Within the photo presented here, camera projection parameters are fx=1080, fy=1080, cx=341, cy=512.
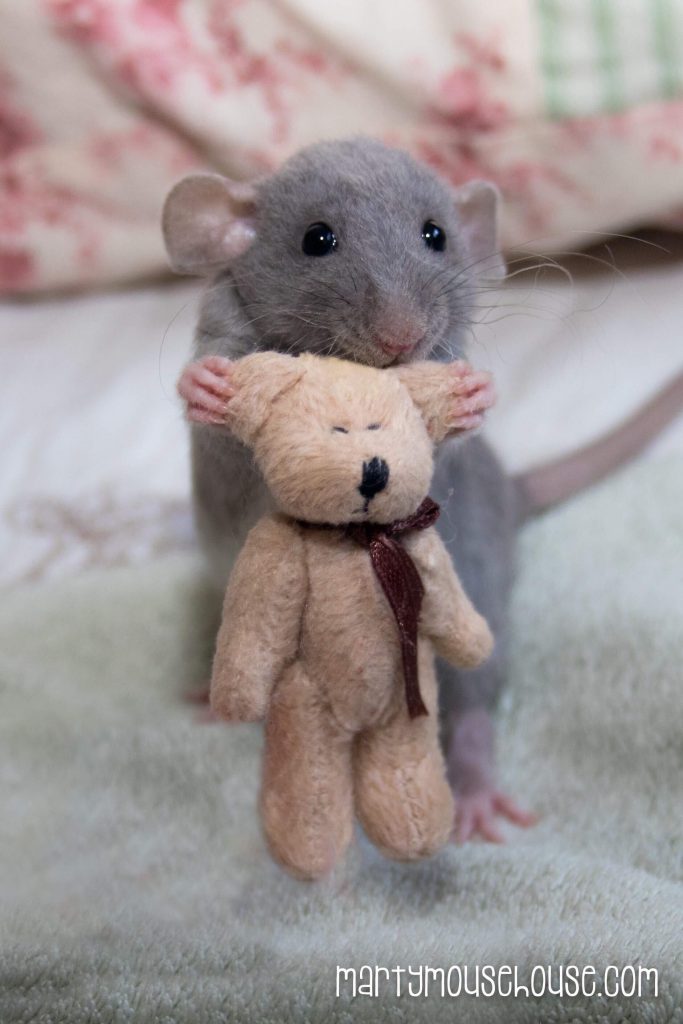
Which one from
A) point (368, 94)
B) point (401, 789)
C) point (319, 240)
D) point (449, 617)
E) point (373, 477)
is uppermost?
point (368, 94)

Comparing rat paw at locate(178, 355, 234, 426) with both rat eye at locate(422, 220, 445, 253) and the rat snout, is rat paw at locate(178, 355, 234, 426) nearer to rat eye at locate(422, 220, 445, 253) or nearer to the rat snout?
the rat snout

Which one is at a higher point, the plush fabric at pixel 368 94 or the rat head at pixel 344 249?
the plush fabric at pixel 368 94

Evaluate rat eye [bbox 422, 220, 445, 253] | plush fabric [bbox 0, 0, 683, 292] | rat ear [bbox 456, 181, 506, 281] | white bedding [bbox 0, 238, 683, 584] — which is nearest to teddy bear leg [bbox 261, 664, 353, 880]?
rat eye [bbox 422, 220, 445, 253]

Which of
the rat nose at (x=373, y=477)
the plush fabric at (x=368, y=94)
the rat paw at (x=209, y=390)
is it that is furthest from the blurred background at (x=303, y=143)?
the rat nose at (x=373, y=477)

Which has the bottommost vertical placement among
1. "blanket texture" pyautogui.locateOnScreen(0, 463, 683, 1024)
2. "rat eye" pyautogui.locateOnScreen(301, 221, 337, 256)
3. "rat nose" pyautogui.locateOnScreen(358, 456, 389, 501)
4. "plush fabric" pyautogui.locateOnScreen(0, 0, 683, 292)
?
"blanket texture" pyautogui.locateOnScreen(0, 463, 683, 1024)

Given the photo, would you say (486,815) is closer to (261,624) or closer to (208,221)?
(261,624)

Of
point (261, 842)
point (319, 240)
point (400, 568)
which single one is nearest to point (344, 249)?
point (319, 240)

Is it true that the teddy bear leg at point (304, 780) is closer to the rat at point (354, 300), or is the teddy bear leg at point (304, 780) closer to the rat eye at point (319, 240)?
the rat at point (354, 300)

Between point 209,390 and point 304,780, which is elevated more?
point 209,390
